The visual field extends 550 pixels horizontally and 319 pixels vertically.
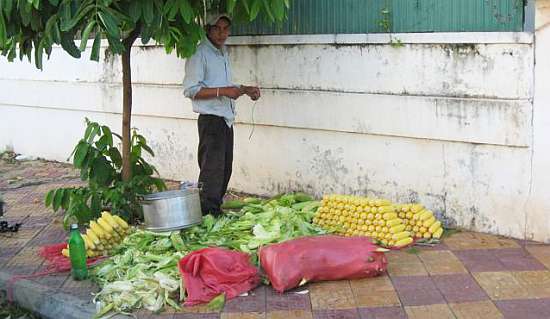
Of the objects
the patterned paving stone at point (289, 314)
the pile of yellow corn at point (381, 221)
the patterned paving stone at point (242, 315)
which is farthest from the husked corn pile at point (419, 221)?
the patterned paving stone at point (242, 315)

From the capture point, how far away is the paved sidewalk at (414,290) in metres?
4.86

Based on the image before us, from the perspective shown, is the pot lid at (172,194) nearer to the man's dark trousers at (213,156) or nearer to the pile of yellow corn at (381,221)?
the man's dark trousers at (213,156)

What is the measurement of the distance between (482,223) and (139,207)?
3017 millimetres

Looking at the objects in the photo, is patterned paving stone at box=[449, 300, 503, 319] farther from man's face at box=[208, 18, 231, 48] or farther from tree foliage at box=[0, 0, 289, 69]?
man's face at box=[208, 18, 231, 48]

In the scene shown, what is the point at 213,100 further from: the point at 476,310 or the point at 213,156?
the point at 476,310

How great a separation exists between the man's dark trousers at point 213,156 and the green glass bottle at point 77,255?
144cm

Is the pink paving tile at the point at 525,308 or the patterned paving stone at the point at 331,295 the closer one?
the pink paving tile at the point at 525,308

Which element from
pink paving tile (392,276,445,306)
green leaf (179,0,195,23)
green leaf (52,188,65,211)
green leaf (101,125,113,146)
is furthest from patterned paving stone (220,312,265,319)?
green leaf (101,125,113,146)

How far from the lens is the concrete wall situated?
19.5 feet

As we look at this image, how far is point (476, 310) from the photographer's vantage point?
477 cm

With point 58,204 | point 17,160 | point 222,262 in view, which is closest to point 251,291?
point 222,262

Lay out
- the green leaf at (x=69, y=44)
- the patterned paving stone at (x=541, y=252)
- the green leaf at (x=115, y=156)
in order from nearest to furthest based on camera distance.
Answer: the patterned paving stone at (x=541, y=252) < the green leaf at (x=69, y=44) < the green leaf at (x=115, y=156)

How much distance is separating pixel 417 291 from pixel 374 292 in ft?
0.94

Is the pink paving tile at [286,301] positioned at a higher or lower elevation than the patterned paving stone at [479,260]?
lower
